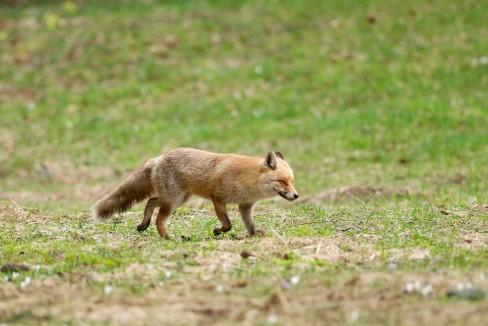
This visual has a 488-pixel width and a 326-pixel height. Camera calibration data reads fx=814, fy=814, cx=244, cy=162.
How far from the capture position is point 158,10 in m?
28.1

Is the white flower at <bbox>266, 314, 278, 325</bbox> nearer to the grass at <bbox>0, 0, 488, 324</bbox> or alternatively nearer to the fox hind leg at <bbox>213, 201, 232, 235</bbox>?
the grass at <bbox>0, 0, 488, 324</bbox>

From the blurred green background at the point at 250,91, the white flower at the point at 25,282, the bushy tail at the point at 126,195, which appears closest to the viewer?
the white flower at the point at 25,282

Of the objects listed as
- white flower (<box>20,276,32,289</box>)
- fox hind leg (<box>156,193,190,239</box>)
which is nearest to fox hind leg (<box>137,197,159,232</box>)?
fox hind leg (<box>156,193,190,239</box>)

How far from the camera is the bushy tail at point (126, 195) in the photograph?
1022 cm

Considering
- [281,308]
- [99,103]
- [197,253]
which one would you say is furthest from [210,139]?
[281,308]

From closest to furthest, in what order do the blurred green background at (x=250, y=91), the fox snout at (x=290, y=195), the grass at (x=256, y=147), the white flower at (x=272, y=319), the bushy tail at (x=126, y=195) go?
the white flower at (x=272, y=319)
the grass at (x=256, y=147)
the fox snout at (x=290, y=195)
the bushy tail at (x=126, y=195)
the blurred green background at (x=250, y=91)

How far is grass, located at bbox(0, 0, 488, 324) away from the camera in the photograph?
6.90m

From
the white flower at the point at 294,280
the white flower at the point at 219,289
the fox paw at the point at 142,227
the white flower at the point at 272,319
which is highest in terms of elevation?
the white flower at the point at 272,319

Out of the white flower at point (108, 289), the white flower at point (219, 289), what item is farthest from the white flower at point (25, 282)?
the white flower at point (219, 289)

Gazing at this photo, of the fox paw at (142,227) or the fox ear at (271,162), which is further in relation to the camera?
the fox paw at (142,227)

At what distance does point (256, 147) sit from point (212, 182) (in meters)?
9.68

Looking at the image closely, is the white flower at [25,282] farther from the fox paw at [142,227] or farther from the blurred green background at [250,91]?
the blurred green background at [250,91]

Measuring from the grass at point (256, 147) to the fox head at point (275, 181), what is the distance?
498 millimetres

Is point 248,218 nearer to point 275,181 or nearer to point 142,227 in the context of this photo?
point 275,181
